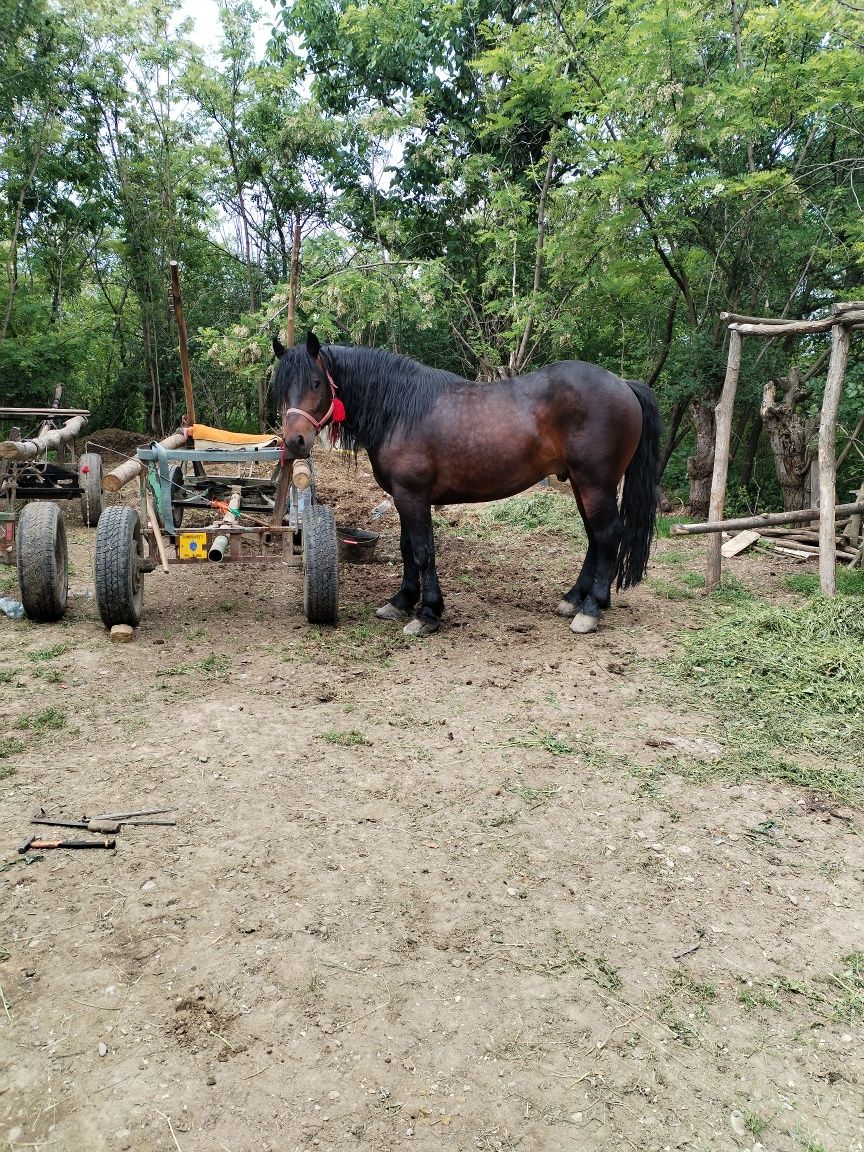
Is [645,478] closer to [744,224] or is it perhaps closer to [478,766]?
[478,766]

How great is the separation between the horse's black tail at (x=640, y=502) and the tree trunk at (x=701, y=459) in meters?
4.90

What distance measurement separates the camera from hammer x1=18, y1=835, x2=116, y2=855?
8.27ft

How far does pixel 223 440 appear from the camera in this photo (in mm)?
6137

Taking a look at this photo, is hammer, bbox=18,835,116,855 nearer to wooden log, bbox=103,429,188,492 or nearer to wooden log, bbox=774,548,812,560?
wooden log, bbox=103,429,188,492

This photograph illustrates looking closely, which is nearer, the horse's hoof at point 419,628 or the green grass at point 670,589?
the horse's hoof at point 419,628

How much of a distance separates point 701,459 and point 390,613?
21.8 ft

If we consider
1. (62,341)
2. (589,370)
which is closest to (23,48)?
(62,341)

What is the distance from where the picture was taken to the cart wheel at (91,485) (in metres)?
8.71

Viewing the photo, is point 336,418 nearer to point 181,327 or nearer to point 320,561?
point 320,561

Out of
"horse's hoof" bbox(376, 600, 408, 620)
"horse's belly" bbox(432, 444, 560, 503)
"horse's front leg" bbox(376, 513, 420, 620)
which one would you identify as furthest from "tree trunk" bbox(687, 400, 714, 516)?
"horse's hoof" bbox(376, 600, 408, 620)

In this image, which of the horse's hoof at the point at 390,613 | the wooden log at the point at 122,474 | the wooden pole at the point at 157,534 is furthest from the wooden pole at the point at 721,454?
the wooden log at the point at 122,474

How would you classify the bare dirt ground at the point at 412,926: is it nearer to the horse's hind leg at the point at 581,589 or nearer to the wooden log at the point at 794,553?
the horse's hind leg at the point at 581,589

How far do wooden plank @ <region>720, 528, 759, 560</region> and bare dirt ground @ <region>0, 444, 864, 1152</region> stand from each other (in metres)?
4.26

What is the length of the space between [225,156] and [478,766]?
51.8ft
